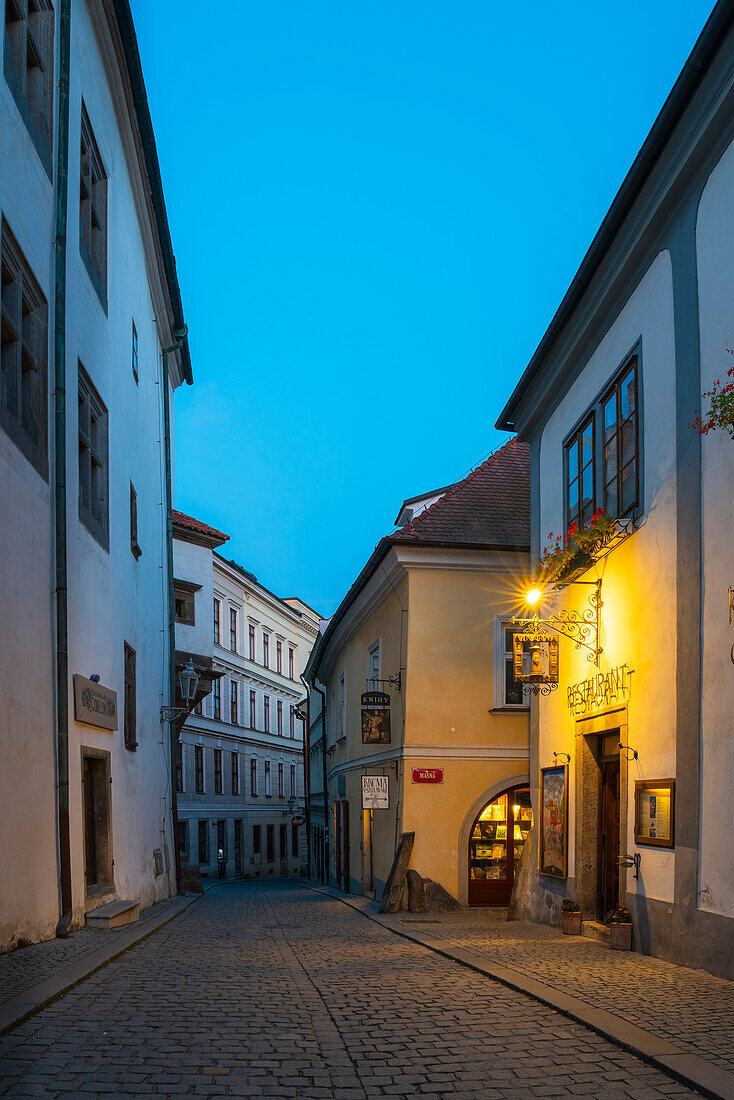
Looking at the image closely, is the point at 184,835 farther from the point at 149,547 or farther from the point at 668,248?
the point at 668,248

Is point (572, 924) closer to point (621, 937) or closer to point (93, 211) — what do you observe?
point (621, 937)

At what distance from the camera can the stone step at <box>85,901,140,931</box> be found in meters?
12.1

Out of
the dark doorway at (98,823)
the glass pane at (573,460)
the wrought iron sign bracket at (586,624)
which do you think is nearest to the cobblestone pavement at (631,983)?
the wrought iron sign bracket at (586,624)

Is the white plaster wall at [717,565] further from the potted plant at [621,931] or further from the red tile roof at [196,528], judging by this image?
the red tile roof at [196,528]

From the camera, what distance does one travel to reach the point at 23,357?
424 inches

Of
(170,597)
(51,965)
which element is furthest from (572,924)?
(170,597)

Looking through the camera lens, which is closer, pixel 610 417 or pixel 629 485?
pixel 629 485

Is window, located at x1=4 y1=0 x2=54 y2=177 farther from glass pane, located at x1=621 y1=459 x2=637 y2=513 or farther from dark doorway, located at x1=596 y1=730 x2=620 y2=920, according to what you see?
dark doorway, located at x1=596 y1=730 x2=620 y2=920

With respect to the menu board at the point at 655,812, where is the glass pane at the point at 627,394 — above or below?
above

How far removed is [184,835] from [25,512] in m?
31.5

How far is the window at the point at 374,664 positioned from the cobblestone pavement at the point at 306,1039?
13.0m

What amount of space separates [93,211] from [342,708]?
57.4ft

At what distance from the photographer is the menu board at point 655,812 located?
1013cm

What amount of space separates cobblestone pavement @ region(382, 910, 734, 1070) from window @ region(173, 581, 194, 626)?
19.8 metres
